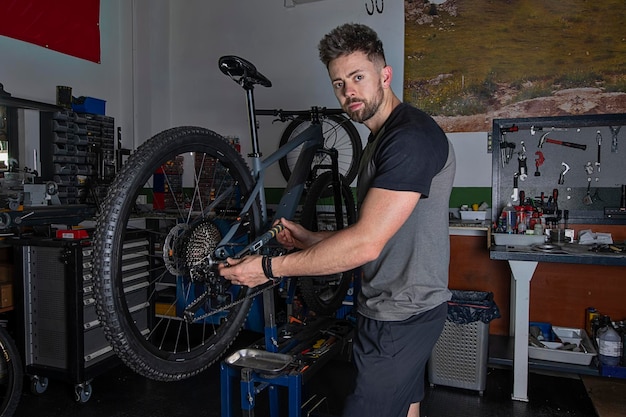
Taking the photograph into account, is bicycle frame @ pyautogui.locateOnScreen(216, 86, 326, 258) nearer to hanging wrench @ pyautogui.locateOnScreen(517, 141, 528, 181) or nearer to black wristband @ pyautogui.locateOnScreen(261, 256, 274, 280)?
black wristband @ pyautogui.locateOnScreen(261, 256, 274, 280)

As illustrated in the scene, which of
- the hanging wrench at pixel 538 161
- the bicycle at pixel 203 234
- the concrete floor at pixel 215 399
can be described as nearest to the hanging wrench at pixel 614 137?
the hanging wrench at pixel 538 161

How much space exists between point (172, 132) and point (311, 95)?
264 cm

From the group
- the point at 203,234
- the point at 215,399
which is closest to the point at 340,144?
the point at 215,399

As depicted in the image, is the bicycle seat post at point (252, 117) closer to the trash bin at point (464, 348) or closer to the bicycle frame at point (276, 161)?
the bicycle frame at point (276, 161)

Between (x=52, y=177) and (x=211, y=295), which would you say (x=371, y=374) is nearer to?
(x=211, y=295)

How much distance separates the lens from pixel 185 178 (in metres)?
4.55

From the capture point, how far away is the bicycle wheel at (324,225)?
2.61 meters

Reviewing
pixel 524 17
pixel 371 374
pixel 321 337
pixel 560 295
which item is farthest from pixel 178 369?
pixel 524 17

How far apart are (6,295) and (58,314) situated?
0.34 m

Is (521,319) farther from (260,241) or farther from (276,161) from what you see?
(260,241)

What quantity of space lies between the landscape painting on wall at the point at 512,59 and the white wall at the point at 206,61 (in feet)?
0.56

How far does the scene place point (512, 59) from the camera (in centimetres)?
350

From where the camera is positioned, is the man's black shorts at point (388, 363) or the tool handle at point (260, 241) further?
the tool handle at point (260, 241)

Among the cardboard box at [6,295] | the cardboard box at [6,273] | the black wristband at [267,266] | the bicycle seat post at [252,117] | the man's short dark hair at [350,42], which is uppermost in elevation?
the man's short dark hair at [350,42]
